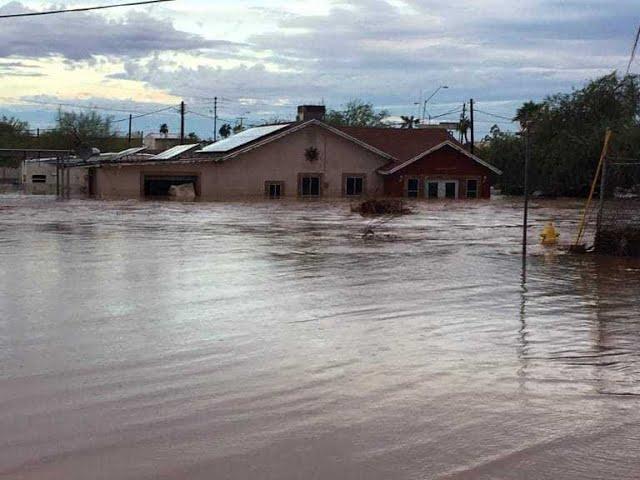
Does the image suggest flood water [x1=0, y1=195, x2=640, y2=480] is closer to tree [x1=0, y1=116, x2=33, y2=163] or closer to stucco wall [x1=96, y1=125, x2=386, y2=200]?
stucco wall [x1=96, y1=125, x2=386, y2=200]

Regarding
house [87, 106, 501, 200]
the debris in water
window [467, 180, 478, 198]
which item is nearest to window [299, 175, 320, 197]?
house [87, 106, 501, 200]

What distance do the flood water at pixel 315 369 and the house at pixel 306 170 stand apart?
37.6 meters

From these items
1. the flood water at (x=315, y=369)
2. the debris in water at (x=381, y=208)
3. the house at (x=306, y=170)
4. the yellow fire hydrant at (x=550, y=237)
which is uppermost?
the house at (x=306, y=170)

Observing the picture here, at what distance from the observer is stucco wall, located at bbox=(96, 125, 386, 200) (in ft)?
179

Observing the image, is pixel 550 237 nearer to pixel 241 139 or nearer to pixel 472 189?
pixel 472 189

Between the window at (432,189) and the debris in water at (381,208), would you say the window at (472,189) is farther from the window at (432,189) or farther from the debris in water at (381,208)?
the debris in water at (381,208)

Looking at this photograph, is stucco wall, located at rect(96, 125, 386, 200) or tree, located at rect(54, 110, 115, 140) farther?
tree, located at rect(54, 110, 115, 140)

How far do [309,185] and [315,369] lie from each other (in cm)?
4863

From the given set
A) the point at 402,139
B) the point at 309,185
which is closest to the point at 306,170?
the point at 309,185

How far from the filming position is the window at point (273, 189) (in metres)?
55.7

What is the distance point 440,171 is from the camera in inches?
2250

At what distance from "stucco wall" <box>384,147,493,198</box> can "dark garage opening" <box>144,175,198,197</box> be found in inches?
490

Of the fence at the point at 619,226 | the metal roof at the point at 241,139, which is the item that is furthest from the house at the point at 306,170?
the fence at the point at 619,226

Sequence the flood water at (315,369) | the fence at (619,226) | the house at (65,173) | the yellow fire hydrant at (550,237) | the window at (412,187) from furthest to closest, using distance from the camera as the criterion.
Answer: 1. the house at (65,173)
2. the window at (412,187)
3. the yellow fire hydrant at (550,237)
4. the fence at (619,226)
5. the flood water at (315,369)
